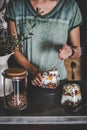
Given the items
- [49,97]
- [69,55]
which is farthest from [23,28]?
[49,97]

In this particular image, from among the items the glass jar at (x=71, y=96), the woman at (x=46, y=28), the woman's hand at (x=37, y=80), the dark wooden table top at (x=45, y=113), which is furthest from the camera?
the woman at (x=46, y=28)

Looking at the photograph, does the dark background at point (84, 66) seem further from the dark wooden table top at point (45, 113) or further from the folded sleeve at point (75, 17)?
the dark wooden table top at point (45, 113)

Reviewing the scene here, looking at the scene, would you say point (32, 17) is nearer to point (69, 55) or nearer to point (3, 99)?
point (69, 55)

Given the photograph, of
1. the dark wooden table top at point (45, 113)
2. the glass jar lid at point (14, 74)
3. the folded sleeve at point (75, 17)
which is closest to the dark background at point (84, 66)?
the folded sleeve at point (75, 17)

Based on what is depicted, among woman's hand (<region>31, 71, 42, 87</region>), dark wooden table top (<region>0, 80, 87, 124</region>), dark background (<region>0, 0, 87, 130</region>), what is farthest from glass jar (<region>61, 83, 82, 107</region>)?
dark background (<region>0, 0, 87, 130</region>)

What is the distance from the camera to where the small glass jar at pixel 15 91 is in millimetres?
1383

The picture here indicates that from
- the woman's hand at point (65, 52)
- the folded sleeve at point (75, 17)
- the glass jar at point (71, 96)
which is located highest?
the folded sleeve at point (75, 17)

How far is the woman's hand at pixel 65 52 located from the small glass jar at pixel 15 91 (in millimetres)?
350

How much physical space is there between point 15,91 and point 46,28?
17.0 inches

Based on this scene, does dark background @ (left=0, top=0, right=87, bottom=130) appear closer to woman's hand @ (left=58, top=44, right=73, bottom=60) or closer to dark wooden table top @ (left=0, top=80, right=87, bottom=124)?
woman's hand @ (left=58, top=44, right=73, bottom=60)

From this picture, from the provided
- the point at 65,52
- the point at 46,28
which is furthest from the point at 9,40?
the point at 65,52

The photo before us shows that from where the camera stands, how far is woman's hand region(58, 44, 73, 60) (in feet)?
5.61

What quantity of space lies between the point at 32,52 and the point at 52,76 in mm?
275

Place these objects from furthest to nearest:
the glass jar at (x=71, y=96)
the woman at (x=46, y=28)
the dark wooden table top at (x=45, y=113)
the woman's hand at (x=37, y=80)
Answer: the woman at (x=46, y=28), the woman's hand at (x=37, y=80), the glass jar at (x=71, y=96), the dark wooden table top at (x=45, y=113)
